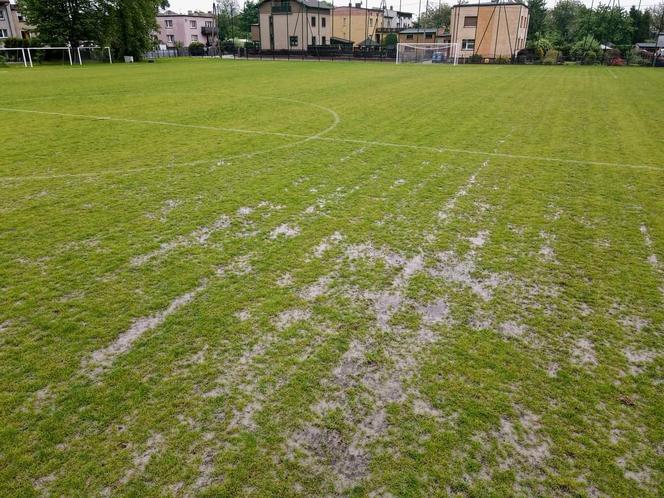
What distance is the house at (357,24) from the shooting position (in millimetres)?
69688

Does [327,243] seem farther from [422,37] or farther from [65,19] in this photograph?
[422,37]

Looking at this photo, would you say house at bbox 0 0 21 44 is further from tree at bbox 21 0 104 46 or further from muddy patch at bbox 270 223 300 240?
muddy patch at bbox 270 223 300 240

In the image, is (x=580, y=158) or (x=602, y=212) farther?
(x=580, y=158)

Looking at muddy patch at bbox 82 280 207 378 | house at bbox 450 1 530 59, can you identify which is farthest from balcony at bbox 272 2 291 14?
muddy patch at bbox 82 280 207 378

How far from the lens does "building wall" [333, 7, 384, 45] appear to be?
2744 inches

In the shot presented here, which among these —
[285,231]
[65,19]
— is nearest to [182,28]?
[65,19]

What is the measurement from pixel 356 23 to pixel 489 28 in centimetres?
2756

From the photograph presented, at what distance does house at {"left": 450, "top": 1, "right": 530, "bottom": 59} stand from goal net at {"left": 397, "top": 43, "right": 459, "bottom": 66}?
194 centimetres

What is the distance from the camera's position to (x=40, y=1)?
3666cm

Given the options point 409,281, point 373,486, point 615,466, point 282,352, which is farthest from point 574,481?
point 409,281

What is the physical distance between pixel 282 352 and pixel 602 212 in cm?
526

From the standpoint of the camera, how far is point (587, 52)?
42938mm

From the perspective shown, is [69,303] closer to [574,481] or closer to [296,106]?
[574,481]

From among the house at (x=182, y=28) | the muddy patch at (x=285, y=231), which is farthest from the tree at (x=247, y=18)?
the muddy patch at (x=285, y=231)
